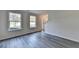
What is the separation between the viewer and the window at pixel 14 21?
8.37 feet

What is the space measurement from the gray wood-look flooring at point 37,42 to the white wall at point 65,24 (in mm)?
182

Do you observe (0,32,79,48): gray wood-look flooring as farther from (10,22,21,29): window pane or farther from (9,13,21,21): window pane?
(9,13,21,21): window pane

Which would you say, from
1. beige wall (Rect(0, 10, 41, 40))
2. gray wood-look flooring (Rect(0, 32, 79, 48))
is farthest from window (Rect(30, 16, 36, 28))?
gray wood-look flooring (Rect(0, 32, 79, 48))

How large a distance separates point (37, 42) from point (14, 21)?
0.95 m

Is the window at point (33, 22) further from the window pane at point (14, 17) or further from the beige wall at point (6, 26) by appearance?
the window pane at point (14, 17)

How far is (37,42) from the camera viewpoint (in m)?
2.63

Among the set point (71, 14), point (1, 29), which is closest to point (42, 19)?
point (71, 14)

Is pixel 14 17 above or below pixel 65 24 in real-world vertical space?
Result: above

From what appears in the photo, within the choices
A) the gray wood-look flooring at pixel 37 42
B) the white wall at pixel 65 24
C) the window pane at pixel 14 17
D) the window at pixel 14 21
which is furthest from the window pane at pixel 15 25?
the white wall at pixel 65 24

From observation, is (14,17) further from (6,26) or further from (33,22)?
(33,22)

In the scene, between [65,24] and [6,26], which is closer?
[6,26]

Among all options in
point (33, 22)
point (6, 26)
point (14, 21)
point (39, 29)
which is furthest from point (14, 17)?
point (39, 29)
